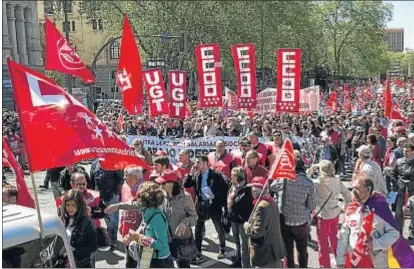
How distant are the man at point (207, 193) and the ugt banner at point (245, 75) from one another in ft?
20.5

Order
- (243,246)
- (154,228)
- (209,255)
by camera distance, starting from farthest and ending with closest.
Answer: (209,255) < (243,246) < (154,228)

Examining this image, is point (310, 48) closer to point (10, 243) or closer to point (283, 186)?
point (283, 186)

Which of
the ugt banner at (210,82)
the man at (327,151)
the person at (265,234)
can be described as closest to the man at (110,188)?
the person at (265,234)

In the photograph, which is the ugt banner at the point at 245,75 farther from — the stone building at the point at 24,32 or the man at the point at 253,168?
the stone building at the point at 24,32

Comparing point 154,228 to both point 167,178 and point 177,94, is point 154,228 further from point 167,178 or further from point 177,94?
point 177,94

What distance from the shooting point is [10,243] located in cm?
351

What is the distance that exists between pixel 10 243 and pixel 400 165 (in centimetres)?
619

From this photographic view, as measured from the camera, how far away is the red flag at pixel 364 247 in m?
4.66

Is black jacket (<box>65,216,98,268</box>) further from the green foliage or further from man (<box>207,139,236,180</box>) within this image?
the green foliage

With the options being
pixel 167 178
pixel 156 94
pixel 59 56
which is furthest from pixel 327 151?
pixel 167 178

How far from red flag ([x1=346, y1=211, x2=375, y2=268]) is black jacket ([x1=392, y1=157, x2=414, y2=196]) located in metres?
3.84

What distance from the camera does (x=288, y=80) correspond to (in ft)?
41.7

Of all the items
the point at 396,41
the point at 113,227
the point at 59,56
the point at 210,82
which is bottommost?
the point at 113,227

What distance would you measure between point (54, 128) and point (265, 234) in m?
2.30
